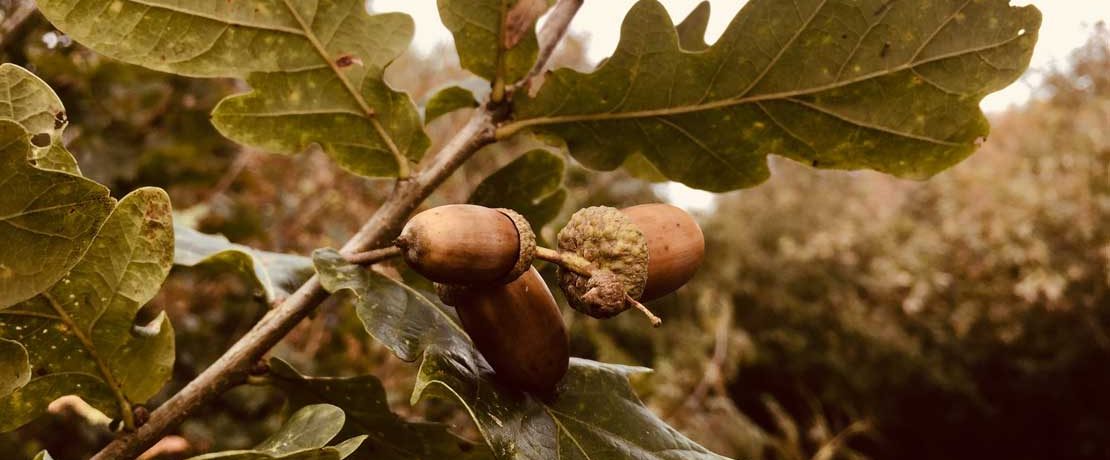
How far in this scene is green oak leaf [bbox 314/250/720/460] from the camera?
2.36ft

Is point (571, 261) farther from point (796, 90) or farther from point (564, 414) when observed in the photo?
point (796, 90)

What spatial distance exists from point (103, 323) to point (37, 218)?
0.21 meters

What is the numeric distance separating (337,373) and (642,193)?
4045 millimetres

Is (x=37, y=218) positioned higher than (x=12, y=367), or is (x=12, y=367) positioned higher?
(x=37, y=218)

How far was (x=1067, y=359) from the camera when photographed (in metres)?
6.33

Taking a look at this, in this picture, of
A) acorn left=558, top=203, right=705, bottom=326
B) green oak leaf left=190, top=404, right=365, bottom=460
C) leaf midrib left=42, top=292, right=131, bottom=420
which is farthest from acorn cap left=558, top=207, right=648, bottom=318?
leaf midrib left=42, top=292, right=131, bottom=420

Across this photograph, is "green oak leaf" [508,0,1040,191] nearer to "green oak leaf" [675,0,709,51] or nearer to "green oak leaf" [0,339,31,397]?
"green oak leaf" [675,0,709,51]

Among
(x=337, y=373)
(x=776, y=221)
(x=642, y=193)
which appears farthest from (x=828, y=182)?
(x=337, y=373)

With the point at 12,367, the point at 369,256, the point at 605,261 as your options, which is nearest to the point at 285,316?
the point at 369,256

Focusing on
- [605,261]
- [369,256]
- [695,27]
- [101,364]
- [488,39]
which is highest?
[695,27]

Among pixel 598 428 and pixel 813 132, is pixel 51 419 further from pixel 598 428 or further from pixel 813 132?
pixel 813 132

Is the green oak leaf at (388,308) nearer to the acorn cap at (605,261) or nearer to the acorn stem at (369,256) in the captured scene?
the acorn stem at (369,256)

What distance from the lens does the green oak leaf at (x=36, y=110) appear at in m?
0.69

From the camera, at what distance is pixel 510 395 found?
2.58 feet
